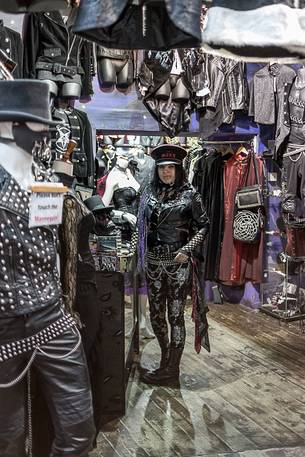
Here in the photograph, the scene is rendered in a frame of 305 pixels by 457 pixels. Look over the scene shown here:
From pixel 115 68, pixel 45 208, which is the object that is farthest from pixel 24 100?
pixel 115 68

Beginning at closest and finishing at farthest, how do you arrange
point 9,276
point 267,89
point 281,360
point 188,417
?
point 9,276 → point 188,417 → point 281,360 → point 267,89

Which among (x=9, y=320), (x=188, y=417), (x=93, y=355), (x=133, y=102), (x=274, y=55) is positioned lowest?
(x=188, y=417)

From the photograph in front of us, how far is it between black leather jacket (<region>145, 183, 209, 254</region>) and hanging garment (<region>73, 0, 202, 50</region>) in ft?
8.30

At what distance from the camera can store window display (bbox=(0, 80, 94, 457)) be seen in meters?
1.99

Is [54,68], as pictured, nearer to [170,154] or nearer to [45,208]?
[170,154]

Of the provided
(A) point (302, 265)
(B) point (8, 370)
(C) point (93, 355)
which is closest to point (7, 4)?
(B) point (8, 370)

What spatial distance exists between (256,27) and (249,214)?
15.7ft

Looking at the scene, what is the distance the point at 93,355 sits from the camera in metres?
2.70

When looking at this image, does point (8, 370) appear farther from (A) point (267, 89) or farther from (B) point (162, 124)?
(A) point (267, 89)

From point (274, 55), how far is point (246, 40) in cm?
11

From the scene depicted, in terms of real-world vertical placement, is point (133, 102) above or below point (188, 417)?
above

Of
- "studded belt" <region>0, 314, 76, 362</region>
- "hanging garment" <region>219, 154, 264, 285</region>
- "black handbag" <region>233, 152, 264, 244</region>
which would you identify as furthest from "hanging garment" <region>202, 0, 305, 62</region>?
"hanging garment" <region>219, 154, 264, 285</region>

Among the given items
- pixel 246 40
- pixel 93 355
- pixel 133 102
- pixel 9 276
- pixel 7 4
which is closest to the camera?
pixel 246 40

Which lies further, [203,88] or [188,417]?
[203,88]
